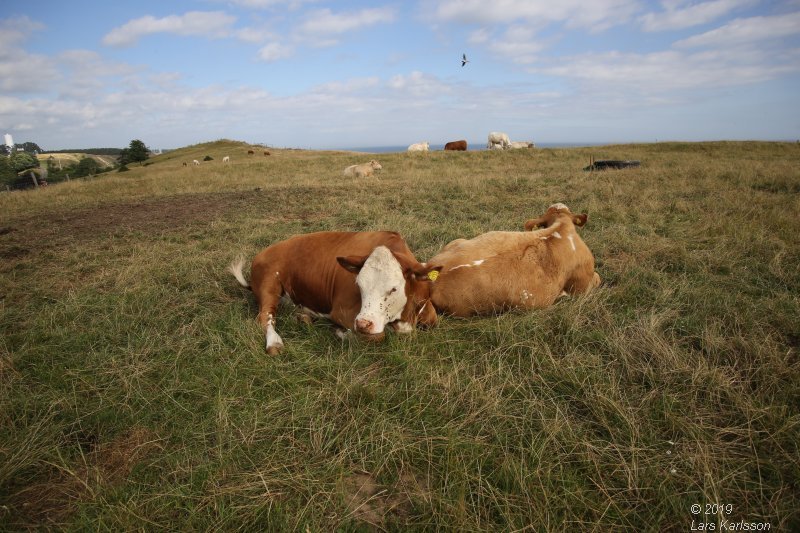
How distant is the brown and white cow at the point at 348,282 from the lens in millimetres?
3854

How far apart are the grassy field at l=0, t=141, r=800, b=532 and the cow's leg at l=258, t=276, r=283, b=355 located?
0.14m

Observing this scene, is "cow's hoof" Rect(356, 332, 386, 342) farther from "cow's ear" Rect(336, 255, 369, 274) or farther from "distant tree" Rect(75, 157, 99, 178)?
"distant tree" Rect(75, 157, 99, 178)

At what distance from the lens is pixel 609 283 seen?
17.4ft

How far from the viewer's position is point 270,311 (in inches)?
178

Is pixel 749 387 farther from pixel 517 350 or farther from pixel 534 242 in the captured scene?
pixel 534 242

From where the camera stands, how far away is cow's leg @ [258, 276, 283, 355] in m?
3.90

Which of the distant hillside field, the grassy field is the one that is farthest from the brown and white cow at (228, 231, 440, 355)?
the distant hillside field

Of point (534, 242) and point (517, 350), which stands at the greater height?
point (534, 242)

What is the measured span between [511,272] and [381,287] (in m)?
1.61

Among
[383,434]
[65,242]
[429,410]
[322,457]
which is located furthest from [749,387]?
[65,242]

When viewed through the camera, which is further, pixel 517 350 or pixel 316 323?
pixel 316 323

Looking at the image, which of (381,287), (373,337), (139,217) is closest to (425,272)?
(381,287)

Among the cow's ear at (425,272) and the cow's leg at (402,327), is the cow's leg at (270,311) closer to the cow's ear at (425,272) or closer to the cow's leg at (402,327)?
the cow's leg at (402,327)

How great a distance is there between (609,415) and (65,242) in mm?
9637
